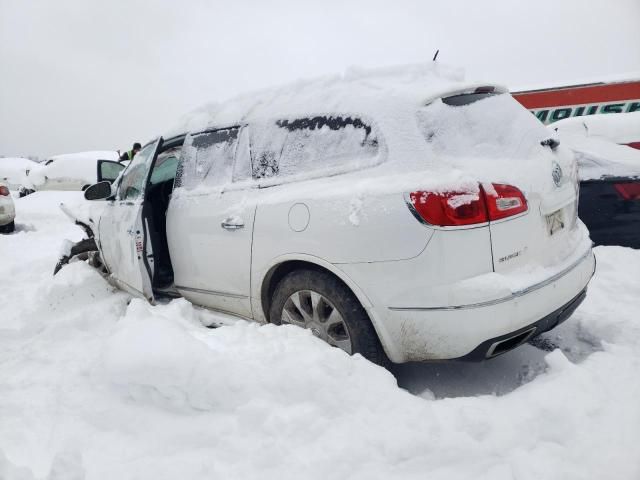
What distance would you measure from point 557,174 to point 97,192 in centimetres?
395

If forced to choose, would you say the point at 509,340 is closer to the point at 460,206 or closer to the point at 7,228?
the point at 460,206

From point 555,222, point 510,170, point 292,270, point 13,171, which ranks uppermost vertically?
point 510,170

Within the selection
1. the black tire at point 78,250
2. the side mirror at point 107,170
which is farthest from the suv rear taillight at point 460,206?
the side mirror at point 107,170

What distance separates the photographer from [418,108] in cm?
214

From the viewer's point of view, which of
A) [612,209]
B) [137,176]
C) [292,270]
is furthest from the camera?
[612,209]

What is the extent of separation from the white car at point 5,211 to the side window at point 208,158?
295 inches

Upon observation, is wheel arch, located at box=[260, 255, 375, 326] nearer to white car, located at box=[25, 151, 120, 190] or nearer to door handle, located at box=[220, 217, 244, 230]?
door handle, located at box=[220, 217, 244, 230]

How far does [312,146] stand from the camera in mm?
2480

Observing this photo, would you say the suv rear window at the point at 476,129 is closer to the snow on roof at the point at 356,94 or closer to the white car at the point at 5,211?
the snow on roof at the point at 356,94

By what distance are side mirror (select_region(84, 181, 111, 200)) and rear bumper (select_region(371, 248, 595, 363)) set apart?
10.4ft

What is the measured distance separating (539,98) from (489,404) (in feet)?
48.5

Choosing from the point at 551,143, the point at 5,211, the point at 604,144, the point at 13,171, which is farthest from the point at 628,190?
the point at 13,171

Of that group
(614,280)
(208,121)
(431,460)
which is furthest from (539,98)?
(431,460)

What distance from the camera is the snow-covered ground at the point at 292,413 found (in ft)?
5.08
